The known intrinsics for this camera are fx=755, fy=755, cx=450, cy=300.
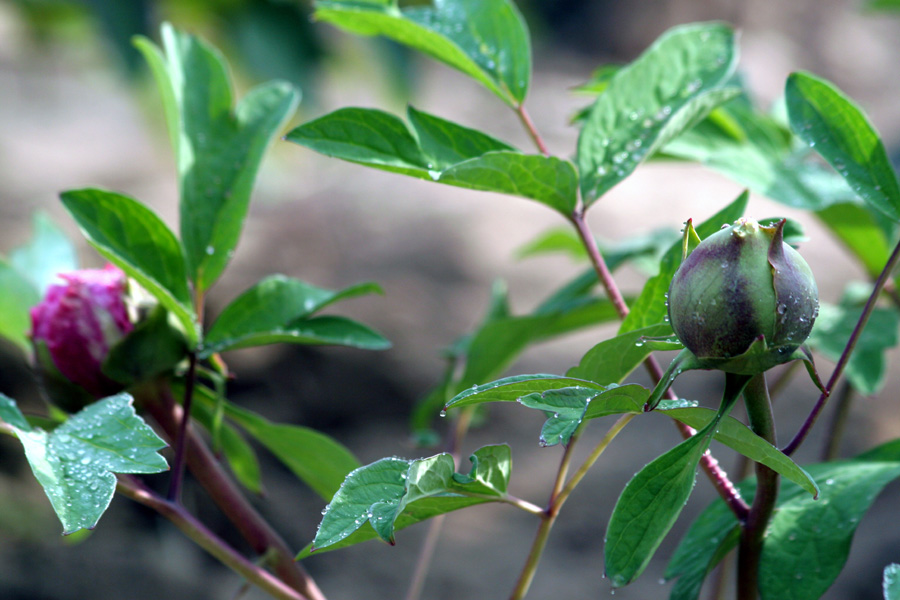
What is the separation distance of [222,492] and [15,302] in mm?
172

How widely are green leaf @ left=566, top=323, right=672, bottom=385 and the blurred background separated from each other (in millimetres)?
494

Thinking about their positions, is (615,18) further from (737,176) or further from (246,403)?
(737,176)

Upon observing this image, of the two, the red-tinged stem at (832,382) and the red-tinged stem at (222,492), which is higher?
the red-tinged stem at (832,382)

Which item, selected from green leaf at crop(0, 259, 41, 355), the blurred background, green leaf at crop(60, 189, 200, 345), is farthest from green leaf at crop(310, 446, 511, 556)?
the blurred background

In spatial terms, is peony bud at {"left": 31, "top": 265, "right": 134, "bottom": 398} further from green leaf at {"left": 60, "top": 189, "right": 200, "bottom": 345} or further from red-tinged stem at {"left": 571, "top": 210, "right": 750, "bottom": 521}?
red-tinged stem at {"left": 571, "top": 210, "right": 750, "bottom": 521}

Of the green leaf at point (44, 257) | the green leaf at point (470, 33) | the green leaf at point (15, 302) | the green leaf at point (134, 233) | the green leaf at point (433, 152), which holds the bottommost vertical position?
the green leaf at point (15, 302)

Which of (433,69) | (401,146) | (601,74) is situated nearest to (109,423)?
(401,146)

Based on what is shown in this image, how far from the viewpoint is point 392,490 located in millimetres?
246

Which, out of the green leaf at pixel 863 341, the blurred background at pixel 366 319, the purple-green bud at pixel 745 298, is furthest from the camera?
the blurred background at pixel 366 319

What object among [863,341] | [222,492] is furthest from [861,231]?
[222,492]

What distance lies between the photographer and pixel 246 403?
A: 1723mm

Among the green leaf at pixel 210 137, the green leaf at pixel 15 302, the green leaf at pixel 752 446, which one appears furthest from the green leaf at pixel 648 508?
the green leaf at pixel 15 302

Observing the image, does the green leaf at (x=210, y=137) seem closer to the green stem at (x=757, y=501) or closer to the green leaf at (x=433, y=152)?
the green leaf at (x=433, y=152)

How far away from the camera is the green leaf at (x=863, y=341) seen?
1.35 feet
